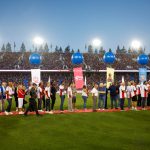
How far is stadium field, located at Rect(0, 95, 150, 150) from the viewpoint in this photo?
10.3 metres

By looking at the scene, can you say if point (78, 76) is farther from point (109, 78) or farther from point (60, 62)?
point (60, 62)

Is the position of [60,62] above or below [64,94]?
above

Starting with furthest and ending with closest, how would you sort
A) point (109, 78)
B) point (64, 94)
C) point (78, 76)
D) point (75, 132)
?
point (78, 76)
point (109, 78)
point (64, 94)
point (75, 132)

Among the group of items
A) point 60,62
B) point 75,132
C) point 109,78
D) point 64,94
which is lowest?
point 75,132

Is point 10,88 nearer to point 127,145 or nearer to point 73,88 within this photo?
point 73,88

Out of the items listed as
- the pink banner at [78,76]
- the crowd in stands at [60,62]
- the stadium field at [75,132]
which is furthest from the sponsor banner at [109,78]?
the crowd in stands at [60,62]

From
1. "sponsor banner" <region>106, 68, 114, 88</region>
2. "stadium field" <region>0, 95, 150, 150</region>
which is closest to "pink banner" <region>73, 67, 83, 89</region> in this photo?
"sponsor banner" <region>106, 68, 114, 88</region>

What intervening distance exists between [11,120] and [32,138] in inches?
183

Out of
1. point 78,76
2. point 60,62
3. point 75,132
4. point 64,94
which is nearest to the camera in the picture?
point 75,132

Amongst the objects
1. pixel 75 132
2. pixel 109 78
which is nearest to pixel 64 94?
pixel 109 78

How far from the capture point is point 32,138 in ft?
A: 37.3

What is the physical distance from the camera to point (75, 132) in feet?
41.0

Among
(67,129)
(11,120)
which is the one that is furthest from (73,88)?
(67,129)

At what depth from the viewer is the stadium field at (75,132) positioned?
10320 millimetres
